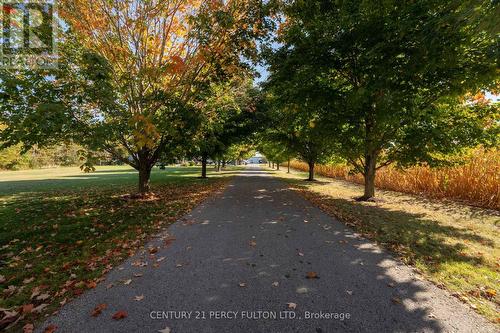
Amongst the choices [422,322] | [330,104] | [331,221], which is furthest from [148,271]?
[330,104]

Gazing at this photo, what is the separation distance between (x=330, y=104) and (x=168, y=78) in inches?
288

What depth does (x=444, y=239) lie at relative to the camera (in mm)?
5438

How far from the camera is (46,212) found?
7742 millimetres

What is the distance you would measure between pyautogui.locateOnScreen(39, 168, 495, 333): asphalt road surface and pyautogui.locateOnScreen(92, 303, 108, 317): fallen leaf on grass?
48 mm

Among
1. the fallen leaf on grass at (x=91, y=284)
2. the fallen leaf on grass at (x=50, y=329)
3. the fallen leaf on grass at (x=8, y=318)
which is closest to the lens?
the fallen leaf on grass at (x=50, y=329)

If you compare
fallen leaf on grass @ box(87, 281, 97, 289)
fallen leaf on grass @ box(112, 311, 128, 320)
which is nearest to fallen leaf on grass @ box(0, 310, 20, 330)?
fallen leaf on grass @ box(87, 281, 97, 289)

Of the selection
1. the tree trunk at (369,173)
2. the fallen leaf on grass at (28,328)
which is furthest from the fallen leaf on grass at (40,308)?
the tree trunk at (369,173)

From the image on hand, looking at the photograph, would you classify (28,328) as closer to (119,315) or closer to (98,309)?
(98,309)

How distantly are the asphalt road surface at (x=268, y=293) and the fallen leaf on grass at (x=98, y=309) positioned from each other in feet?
0.16

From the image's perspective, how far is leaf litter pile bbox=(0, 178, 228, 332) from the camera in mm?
3047

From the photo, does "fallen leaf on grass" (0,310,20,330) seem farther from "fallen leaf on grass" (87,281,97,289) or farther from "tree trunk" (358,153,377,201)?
"tree trunk" (358,153,377,201)
